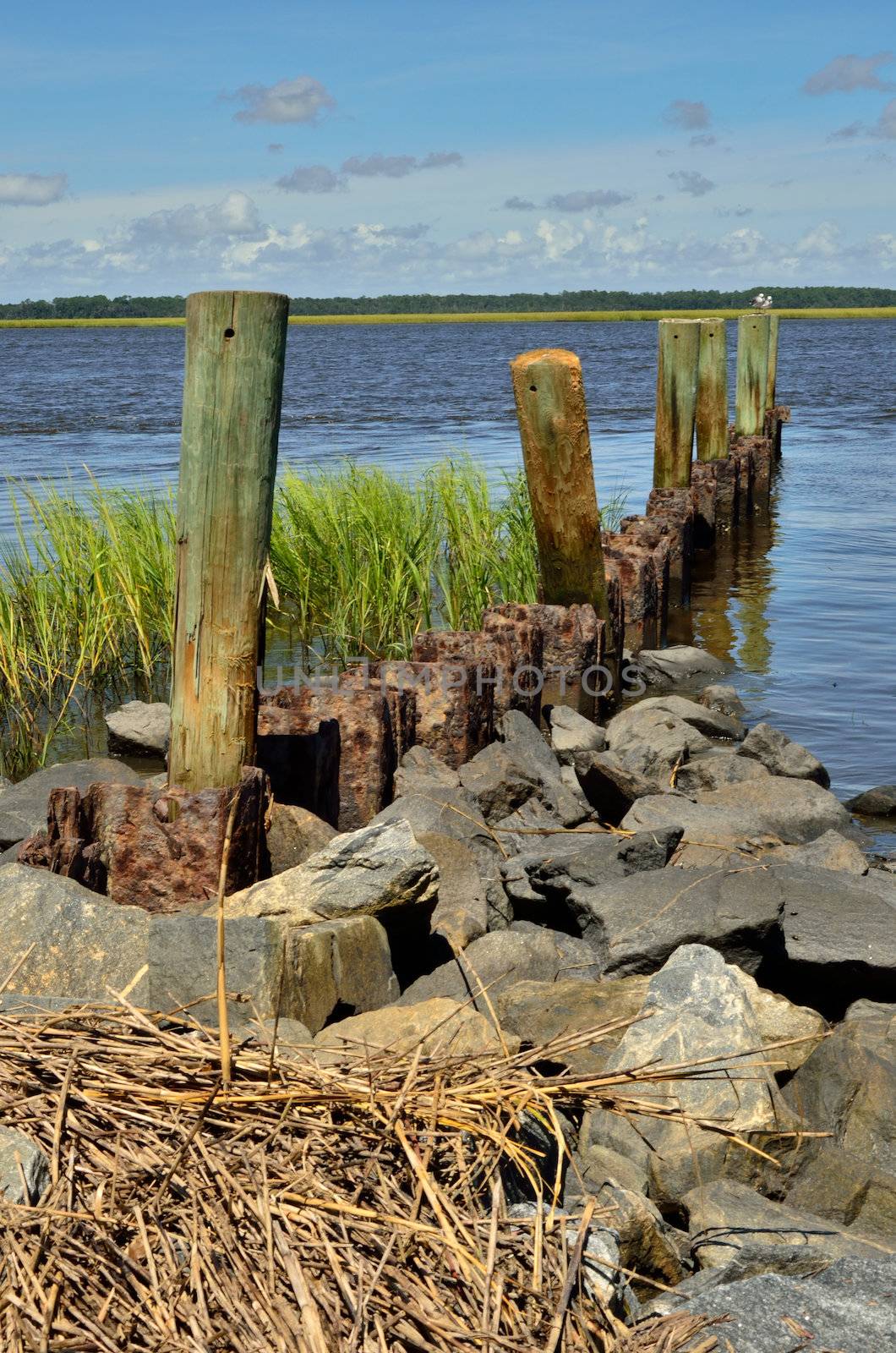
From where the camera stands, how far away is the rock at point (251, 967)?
3533mm

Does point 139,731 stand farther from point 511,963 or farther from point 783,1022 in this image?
point 783,1022

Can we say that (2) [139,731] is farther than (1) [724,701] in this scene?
No

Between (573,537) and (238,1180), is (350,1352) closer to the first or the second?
(238,1180)

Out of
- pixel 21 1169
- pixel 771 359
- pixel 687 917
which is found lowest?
pixel 687 917

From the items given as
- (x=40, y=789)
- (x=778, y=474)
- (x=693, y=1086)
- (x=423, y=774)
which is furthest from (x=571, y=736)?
(x=778, y=474)

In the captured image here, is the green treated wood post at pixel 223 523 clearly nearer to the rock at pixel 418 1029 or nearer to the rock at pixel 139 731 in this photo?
the rock at pixel 418 1029

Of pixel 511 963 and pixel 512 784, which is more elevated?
pixel 512 784

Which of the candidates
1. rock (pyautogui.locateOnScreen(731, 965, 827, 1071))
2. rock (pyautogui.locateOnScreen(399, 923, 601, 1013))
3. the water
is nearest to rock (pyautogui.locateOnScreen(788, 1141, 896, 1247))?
rock (pyautogui.locateOnScreen(731, 965, 827, 1071))

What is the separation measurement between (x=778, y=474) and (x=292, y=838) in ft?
63.3

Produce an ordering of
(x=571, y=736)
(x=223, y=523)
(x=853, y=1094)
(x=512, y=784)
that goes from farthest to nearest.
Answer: (x=571, y=736) → (x=512, y=784) → (x=223, y=523) → (x=853, y=1094)

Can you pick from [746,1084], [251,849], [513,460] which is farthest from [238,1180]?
[513,460]

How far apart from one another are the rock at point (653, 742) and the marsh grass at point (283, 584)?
7.25 feet

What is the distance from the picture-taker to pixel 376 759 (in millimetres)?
5898

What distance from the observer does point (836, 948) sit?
4332mm
